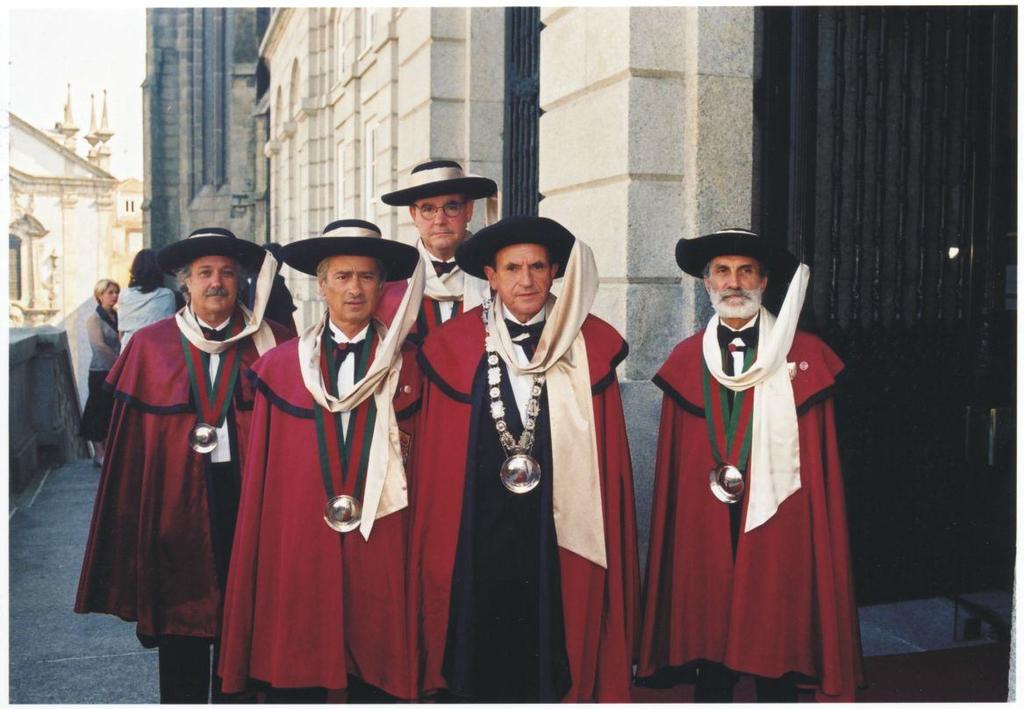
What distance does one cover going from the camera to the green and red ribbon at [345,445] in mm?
3707

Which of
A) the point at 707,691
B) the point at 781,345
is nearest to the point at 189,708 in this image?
the point at 707,691

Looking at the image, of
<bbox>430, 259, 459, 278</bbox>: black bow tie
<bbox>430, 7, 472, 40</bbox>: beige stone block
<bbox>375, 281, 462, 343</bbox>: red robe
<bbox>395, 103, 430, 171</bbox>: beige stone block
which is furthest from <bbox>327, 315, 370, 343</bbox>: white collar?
<bbox>430, 7, 472, 40</bbox>: beige stone block

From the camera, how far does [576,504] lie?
3.67 meters

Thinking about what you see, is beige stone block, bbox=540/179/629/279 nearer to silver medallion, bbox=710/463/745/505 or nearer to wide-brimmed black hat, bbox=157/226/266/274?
silver medallion, bbox=710/463/745/505

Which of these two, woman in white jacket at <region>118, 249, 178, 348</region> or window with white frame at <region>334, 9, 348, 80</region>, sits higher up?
window with white frame at <region>334, 9, 348, 80</region>

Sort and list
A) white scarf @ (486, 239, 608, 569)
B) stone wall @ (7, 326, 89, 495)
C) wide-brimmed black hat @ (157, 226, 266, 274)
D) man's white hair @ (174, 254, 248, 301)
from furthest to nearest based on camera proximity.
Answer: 1. stone wall @ (7, 326, 89, 495)
2. man's white hair @ (174, 254, 248, 301)
3. wide-brimmed black hat @ (157, 226, 266, 274)
4. white scarf @ (486, 239, 608, 569)

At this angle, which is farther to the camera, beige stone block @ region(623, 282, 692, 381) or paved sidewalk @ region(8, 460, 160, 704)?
beige stone block @ region(623, 282, 692, 381)

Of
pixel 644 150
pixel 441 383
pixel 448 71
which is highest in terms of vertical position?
pixel 448 71

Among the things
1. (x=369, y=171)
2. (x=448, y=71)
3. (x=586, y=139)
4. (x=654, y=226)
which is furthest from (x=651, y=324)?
(x=369, y=171)

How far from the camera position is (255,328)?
13.7ft

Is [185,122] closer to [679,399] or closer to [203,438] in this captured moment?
[203,438]

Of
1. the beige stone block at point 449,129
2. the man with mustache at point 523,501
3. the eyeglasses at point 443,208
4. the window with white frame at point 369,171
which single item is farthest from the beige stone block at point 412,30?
the man with mustache at point 523,501

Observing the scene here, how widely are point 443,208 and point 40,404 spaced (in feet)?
21.7

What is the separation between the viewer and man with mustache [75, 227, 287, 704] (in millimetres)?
4145
